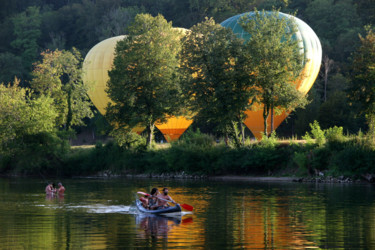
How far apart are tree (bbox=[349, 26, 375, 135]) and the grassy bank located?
7.99ft

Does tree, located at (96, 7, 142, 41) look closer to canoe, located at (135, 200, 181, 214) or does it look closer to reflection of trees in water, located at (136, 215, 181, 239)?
canoe, located at (135, 200, 181, 214)

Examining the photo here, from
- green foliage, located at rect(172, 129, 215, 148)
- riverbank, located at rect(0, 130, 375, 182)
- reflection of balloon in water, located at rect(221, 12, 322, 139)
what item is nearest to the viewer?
riverbank, located at rect(0, 130, 375, 182)

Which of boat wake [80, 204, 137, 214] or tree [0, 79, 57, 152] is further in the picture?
tree [0, 79, 57, 152]

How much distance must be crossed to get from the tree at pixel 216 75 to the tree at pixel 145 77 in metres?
5.06

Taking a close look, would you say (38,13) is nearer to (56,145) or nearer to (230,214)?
(56,145)

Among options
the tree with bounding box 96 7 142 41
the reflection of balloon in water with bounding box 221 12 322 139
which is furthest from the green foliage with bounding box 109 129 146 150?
the tree with bounding box 96 7 142 41

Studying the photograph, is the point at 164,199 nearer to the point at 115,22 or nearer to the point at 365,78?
the point at 365,78

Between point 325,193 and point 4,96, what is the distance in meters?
37.2

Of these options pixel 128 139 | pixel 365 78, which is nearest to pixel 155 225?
pixel 365 78

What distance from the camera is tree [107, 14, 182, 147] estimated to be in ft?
203

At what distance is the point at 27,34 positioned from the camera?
4850 inches

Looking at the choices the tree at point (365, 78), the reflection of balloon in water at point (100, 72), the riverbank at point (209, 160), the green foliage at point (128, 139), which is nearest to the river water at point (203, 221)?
the riverbank at point (209, 160)

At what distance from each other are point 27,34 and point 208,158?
74050mm

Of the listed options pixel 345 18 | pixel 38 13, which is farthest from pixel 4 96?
pixel 38 13
